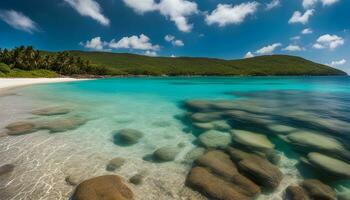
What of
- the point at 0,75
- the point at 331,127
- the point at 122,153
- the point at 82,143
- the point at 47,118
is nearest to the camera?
the point at 122,153

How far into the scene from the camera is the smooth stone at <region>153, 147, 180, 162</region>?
854cm

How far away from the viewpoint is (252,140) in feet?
33.1

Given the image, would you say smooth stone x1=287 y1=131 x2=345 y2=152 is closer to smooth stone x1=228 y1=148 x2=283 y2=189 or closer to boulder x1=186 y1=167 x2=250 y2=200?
smooth stone x1=228 y1=148 x2=283 y2=189

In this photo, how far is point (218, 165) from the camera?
7.48 meters

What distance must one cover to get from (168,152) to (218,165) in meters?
2.37

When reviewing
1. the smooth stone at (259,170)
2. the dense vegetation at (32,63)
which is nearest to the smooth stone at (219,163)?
the smooth stone at (259,170)

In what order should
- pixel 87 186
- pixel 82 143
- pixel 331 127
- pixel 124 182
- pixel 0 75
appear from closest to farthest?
pixel 87 186 < pixel 124 182 < pixel 82 143 < pixel 331 127 < pixel 0 75

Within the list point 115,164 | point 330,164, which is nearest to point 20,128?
point 115,164

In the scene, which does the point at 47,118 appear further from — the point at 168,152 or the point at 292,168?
the point at 292,168

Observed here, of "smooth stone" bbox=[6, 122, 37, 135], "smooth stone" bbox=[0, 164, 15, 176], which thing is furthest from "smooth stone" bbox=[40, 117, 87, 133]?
"smooth stone" bbox=[0, 164, 15, 176]

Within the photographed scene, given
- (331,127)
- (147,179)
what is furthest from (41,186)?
(331,127)

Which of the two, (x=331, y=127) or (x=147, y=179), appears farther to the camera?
(x=331, y=127)

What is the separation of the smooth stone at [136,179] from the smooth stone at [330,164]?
5.94 meters

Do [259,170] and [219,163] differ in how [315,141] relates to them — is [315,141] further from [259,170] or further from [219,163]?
[219,163]
